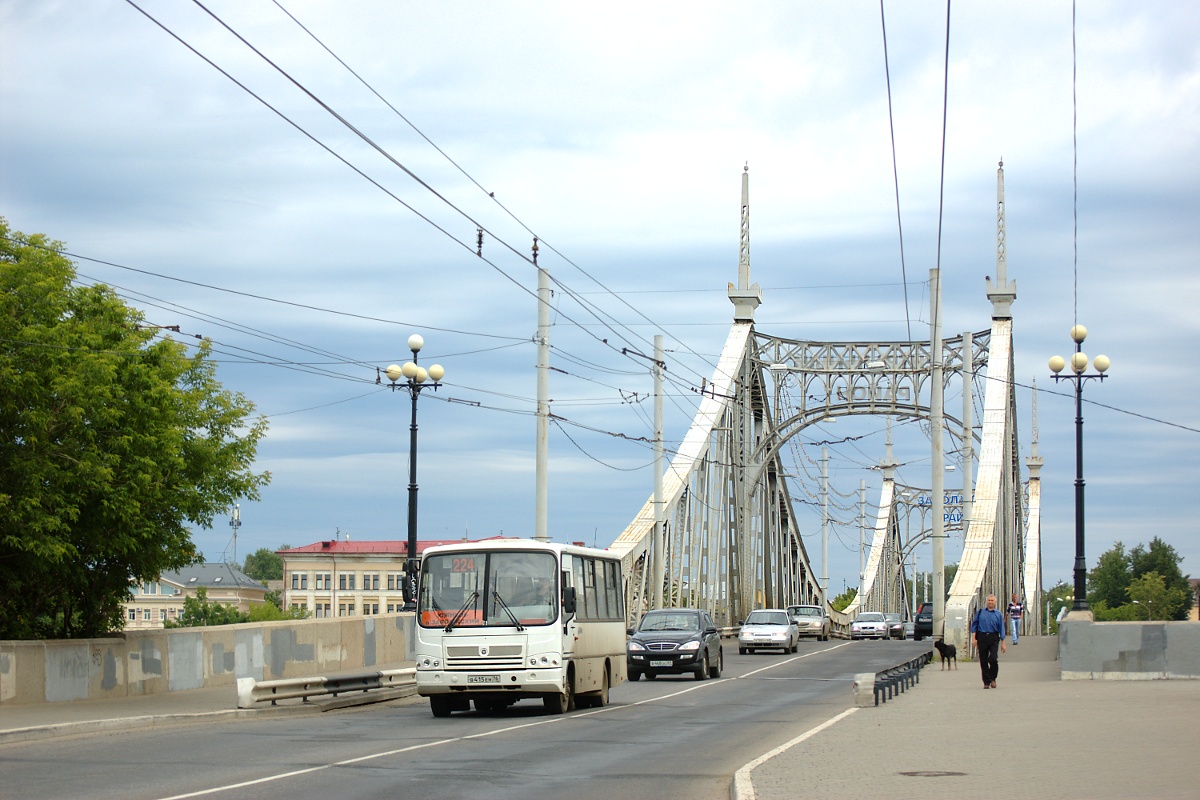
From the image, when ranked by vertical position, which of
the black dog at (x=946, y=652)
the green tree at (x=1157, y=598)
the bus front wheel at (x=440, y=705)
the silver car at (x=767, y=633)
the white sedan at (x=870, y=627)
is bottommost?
the green tree at (x=1157, y=598)

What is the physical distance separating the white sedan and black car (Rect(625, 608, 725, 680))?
36.5m

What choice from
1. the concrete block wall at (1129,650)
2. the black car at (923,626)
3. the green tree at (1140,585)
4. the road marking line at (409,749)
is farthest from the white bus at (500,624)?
the green tree at (1140,585)

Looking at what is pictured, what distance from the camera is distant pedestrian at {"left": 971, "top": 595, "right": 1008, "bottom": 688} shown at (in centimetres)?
2594

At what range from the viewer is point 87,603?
920 inches

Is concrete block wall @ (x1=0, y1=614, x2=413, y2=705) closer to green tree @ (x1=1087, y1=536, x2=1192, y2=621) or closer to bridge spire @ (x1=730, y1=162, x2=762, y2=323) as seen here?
bridge spire @ (x1=730, y1=162, x2=762, y2=323)

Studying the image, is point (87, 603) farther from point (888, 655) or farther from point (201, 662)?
point (888, 655)

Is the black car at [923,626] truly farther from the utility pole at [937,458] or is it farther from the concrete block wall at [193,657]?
the concrete block wall at [193,657]

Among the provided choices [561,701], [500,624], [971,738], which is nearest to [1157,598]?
[561,701]

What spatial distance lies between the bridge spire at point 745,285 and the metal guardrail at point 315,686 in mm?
34990

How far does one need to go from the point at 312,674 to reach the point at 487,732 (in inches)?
423

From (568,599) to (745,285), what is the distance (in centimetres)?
3944

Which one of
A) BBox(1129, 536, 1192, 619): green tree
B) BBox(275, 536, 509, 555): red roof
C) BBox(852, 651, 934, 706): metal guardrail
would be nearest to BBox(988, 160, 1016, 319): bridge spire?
BBox(852, 651, 934, 706): metal guardrail

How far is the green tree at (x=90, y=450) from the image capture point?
825 inches

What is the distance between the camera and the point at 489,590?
880 inches
